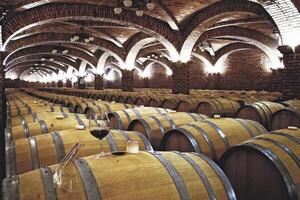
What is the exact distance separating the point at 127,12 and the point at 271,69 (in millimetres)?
10752

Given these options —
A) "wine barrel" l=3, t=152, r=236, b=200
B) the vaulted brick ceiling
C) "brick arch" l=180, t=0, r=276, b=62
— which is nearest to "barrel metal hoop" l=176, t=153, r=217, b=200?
"wine barrel" l=3, t=152, r=236, b=200

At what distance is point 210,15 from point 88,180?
34.4ft

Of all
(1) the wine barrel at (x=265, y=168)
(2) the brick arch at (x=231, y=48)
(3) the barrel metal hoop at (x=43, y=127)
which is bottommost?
(1) the wine barrel at (x=265, y=168)

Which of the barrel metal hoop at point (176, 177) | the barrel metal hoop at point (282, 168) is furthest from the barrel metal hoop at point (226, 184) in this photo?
the barrel metal hoop at point (282, 168)

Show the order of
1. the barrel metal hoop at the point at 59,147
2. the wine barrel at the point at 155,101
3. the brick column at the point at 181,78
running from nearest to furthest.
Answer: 1. the barrel metal hoop at the point at 59,147
2. the wine barrel at the point at 155,101
3. the brick column at the point at 181,78

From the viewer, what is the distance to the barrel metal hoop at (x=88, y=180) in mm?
1538

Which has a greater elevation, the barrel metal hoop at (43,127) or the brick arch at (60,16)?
the brick arch at (60,16)

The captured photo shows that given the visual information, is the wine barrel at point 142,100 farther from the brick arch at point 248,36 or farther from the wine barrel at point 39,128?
the brick arch at point 248,36

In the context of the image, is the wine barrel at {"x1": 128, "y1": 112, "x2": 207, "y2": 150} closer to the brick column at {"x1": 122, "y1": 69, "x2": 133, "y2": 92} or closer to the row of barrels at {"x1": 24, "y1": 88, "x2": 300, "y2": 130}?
the row of barrels at {"x1": 24, "y1": 88, "x2": 300, "y2": 130}

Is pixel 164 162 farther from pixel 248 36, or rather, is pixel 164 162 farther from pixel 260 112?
pixel 248 36

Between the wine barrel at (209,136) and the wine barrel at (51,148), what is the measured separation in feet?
1.40

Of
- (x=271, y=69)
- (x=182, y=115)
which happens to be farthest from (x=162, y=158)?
(x=271, y=69)

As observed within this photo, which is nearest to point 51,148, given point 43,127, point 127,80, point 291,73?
point 43,127

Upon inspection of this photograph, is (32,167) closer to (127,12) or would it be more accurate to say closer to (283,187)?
(283,187)
